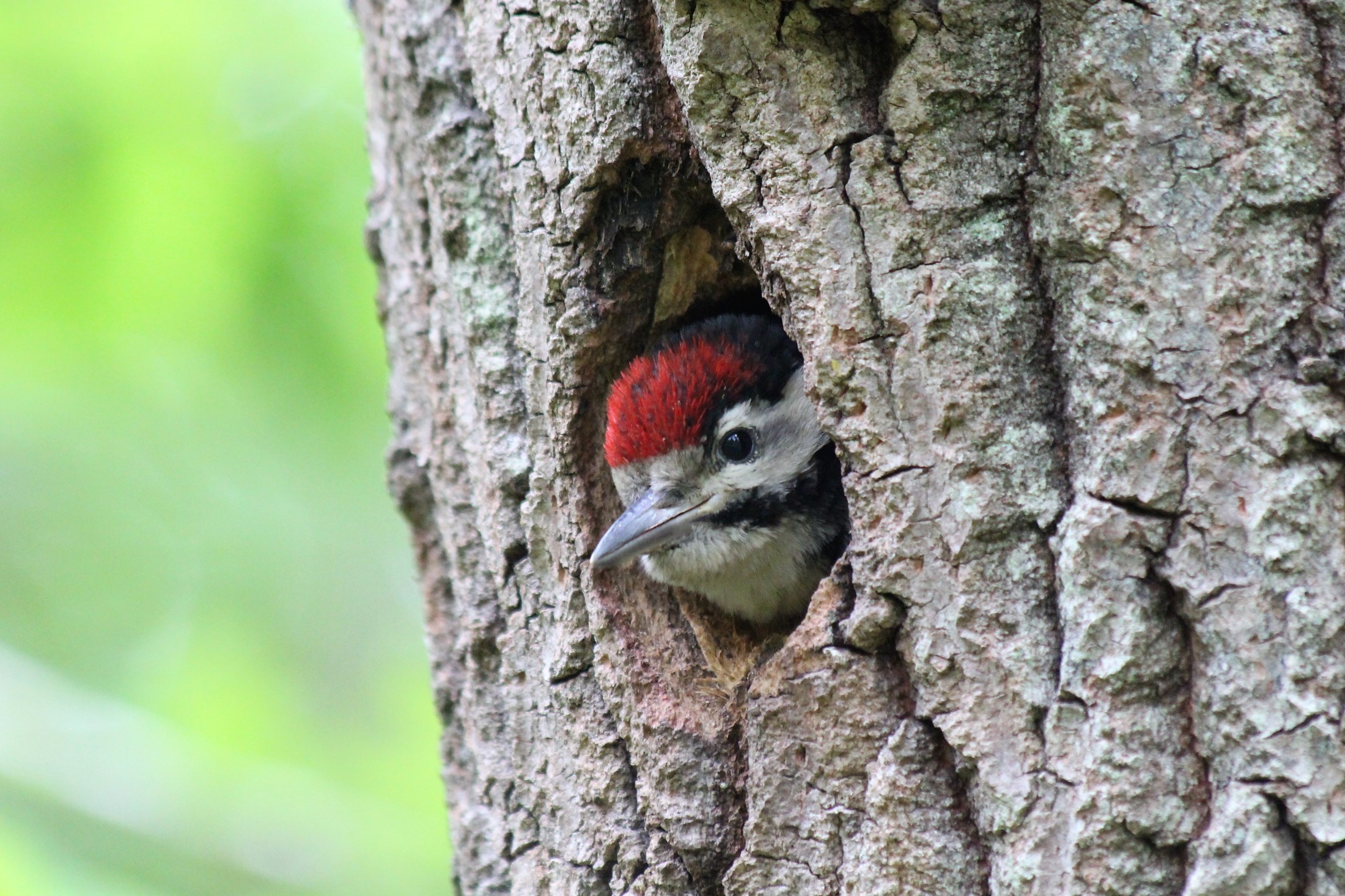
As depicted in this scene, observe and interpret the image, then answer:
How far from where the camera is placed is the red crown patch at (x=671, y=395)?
2.85 m

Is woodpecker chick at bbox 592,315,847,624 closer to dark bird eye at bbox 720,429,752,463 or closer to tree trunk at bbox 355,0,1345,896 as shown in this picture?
dark bird eye at bbox 720,429,752,463

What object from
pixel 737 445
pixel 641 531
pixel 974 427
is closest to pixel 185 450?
pixel 737 445

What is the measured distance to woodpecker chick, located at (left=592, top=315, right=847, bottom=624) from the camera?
9.62ft

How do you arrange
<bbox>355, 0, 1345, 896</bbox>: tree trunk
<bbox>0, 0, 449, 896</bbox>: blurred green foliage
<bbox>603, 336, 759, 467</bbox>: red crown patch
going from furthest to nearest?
<bbox>0, 0, 449, 896</bbox>: blurred green foliage
<bbox>603, 336, 759, 467</bbox>: red crown patch
<bbox>355, 0, 1345, 896</bbox>: tree trunk

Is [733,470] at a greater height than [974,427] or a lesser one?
greater

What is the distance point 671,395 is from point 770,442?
38 centimetres

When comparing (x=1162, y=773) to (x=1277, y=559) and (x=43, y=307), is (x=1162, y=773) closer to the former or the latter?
(x=1277, y=559)

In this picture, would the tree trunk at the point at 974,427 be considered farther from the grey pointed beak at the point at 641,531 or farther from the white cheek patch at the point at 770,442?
the white cheek patch at the point at 770,442

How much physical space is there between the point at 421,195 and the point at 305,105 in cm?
168

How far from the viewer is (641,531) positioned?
2.75 m

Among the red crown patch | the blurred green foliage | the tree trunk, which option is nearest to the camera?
the tree trunk

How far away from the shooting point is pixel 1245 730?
174 cm

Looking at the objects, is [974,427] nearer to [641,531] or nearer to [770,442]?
[641,531]

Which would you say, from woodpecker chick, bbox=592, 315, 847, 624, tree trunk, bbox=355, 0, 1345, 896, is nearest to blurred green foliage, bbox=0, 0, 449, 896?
tree trunk, bbox=355, 0, 1345, 896
